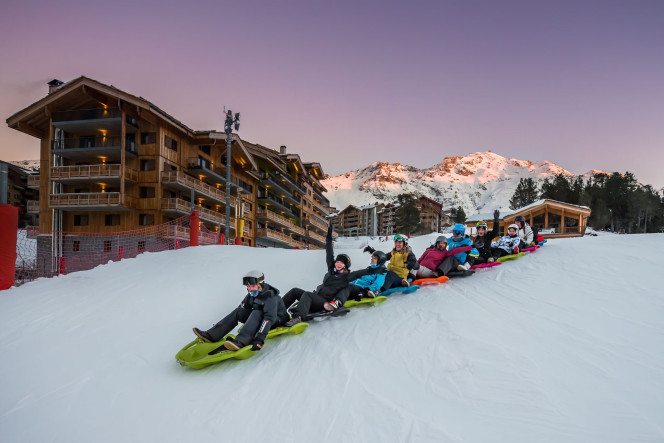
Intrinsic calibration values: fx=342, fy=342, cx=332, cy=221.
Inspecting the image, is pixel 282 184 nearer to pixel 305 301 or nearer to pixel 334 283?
pixel 334 283

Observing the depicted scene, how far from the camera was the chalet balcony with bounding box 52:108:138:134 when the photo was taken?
26188mm

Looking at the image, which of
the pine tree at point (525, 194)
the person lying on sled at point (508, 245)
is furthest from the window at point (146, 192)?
the pine tree at point (525, 194)

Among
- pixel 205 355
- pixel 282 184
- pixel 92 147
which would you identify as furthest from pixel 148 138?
pixel 205 355

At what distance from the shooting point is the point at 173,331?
681 cm

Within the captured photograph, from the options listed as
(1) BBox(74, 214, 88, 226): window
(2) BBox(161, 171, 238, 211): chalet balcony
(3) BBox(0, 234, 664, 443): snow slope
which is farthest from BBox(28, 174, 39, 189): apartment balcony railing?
(3) BBox(0, 234, 664, 443): snow slope

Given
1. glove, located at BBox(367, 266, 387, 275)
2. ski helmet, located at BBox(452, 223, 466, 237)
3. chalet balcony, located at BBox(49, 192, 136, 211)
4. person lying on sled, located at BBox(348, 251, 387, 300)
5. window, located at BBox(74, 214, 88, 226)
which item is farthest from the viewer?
window, located at BBox(74, 214, 88, 226)

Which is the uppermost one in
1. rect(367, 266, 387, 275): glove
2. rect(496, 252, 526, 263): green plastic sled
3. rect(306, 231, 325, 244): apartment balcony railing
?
rect(496, 252, 526, 263): green plastic sled

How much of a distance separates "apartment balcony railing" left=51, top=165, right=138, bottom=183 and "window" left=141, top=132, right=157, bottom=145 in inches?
102

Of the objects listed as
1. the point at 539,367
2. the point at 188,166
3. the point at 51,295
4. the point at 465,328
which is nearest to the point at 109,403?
the point at 465,328

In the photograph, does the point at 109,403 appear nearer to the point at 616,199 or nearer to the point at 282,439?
the point at 282,439

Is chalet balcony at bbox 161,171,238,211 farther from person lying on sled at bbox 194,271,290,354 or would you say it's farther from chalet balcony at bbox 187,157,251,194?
person lying on sled at bbox 194,271,290,354

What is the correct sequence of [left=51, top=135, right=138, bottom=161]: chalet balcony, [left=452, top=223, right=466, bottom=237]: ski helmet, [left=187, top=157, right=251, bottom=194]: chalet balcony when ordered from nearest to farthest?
[left=452, top=223, right=466, bottom=237]: ski helmet, [left=51, top=135, right=138, bottom=161]: chalet balcony, [left=187, top=157, right=251, bottom=194]: chalet balcony

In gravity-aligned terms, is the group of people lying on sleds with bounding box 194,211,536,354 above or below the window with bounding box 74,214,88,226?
below

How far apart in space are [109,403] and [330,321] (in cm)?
352
